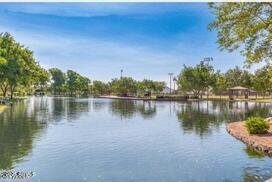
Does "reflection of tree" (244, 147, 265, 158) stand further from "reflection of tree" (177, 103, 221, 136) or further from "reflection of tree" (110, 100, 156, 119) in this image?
"reflection of tree" (110, 100, 156, 119)

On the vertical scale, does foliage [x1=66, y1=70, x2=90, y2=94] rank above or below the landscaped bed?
above

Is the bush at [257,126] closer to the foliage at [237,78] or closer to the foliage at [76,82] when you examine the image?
the foliage at [237,78]

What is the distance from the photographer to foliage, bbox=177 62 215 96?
317 feet

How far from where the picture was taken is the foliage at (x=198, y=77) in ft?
317

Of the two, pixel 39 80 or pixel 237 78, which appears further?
pixel 39 80

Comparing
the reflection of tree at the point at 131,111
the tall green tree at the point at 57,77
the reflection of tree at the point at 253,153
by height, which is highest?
the tall green tree at the point at 57,77

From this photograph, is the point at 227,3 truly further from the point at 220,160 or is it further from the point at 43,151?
the point at 43,151

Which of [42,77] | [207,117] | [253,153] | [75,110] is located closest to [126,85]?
[42,77]

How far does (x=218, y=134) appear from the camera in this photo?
891 inches

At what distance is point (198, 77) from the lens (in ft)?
315

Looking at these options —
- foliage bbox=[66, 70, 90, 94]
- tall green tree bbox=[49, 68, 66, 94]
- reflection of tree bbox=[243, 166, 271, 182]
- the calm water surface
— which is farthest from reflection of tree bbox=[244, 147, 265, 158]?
tall green tree bbox=[49, 68, 66, 94]

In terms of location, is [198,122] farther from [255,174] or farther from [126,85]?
[126,85]

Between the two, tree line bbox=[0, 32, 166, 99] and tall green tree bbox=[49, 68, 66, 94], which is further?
tall green tree bbox=[49, 68, 66, 94]

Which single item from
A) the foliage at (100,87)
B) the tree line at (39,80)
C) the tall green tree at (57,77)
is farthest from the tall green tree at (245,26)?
the tall green tree at (57,77)
